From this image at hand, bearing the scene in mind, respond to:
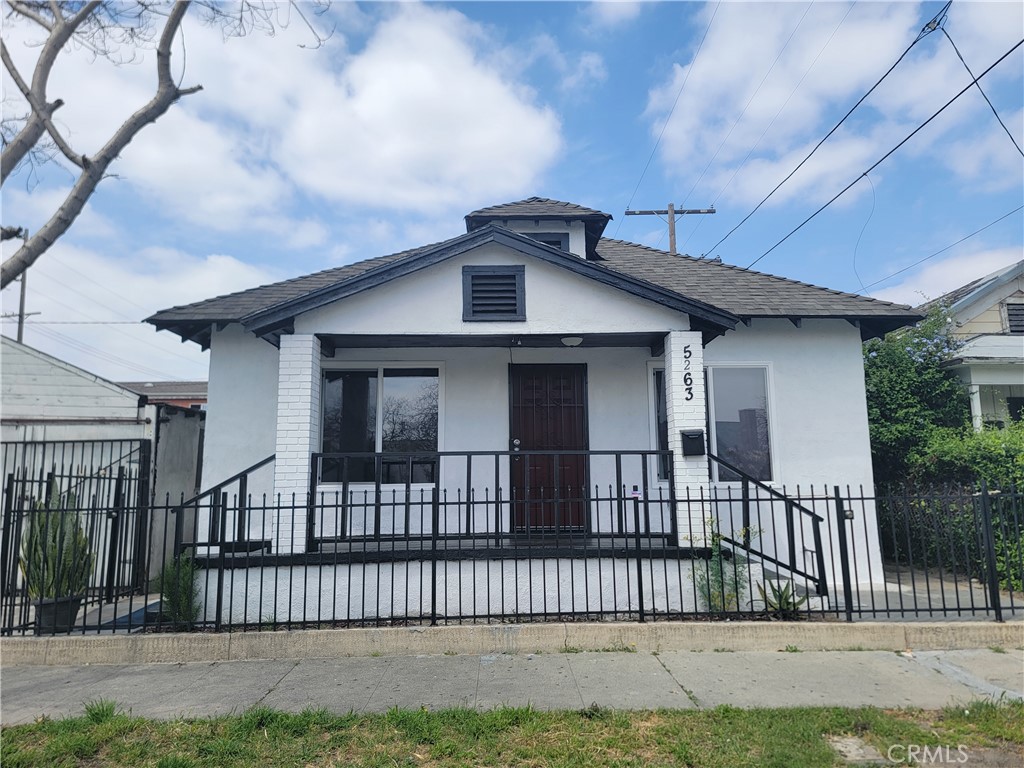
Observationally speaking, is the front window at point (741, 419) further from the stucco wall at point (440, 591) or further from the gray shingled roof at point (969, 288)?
the gray shingled roof at point (969, 288)

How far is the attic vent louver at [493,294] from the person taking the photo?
7.17 meters

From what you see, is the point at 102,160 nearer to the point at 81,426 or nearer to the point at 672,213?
the point at 81,426

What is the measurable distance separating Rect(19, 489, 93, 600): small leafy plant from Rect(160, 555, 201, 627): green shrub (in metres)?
0.81

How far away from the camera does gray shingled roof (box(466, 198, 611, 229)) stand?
995 centimetres

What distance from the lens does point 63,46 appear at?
693 cm

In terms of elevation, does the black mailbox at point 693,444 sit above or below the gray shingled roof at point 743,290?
below

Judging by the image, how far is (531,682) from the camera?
16.0 feet

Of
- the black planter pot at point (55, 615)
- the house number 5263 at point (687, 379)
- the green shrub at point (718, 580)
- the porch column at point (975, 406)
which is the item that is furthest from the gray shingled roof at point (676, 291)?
the black planter pot at point (55, 615)

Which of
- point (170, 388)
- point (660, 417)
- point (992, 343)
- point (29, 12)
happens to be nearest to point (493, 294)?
point (660, 417)

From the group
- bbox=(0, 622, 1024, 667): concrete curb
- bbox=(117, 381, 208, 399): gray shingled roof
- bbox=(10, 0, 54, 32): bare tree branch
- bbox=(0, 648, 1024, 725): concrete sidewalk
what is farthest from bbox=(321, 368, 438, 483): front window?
bbox=(117, 381, 208, 399): gray shingled roof

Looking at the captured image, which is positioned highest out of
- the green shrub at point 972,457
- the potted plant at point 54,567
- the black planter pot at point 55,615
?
the green shrub at point 972,457

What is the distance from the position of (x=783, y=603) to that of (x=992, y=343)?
29.4ft

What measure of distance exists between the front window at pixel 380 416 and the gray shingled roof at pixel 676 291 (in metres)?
1.49

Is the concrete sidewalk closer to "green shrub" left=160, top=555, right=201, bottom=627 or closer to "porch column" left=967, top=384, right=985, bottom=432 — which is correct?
"green shrub" left=160, top=555, right=201, bottom=627
